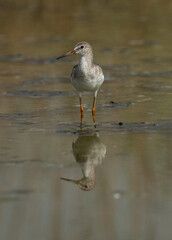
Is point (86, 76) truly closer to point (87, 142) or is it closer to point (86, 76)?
point (86, 76)

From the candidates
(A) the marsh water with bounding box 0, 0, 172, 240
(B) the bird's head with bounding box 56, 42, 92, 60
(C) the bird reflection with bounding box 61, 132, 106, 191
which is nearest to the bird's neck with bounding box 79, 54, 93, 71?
(B) the bird's head with bounding box 56, 42, 92, 60

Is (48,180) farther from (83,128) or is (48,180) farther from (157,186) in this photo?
(83,128)

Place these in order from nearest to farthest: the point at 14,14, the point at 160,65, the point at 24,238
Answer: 1. the point at 24,238
2. the point at 160,65
3. the point at 14,14

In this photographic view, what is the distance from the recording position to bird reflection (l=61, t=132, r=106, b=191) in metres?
7.11

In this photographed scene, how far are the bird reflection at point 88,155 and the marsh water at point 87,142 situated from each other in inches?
0.5

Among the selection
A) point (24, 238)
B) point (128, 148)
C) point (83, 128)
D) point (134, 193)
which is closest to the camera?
point (24, 238)

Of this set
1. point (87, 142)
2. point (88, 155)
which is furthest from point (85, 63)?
point (88, 155)

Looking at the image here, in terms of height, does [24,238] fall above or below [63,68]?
below

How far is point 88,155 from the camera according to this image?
8211 mm

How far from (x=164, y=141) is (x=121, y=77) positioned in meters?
5.47

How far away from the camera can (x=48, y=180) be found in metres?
7.20

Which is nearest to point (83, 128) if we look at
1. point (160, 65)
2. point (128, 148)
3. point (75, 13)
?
point (128, 148)

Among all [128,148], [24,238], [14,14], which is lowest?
[24,238]

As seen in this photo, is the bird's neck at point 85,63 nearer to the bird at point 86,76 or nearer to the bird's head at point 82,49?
the bird at point 86,76
